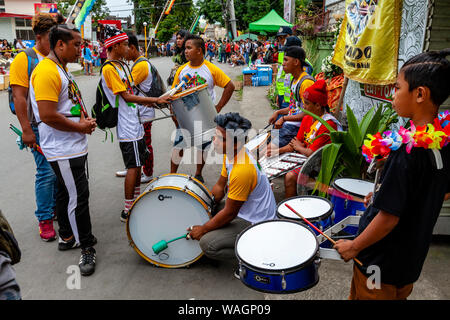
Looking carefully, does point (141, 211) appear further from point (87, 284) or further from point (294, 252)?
point (294, 252)

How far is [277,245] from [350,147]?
183 cm

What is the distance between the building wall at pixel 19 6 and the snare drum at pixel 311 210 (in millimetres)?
53214

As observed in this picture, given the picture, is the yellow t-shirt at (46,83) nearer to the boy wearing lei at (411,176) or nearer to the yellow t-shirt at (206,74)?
the yellow t-shirt at (206,74)

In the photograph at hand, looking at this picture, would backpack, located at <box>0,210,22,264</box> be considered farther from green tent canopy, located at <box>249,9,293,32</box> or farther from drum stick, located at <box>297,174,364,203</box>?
green tent canopy, located at <box>249,9,293,32</box>

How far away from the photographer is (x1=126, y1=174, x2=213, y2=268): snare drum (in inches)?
124

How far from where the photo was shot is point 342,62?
5285 millimetres

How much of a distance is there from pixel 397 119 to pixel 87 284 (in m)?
3.37

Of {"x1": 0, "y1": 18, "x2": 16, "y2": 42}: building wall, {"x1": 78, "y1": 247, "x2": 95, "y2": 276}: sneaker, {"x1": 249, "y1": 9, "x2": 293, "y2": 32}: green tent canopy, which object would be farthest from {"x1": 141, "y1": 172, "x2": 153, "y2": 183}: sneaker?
{"x1": 0, "y1": 18, "x2": 16, "y2": 42}: building wall

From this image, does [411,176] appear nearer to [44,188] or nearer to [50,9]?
[44,188]

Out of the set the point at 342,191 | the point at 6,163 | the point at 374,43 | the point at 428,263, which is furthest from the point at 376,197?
the point at 6,163

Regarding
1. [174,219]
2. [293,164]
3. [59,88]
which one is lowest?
[174,219]

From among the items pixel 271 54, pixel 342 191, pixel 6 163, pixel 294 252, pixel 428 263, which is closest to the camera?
pixel 294 252

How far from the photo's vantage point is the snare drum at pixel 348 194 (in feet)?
9.12
